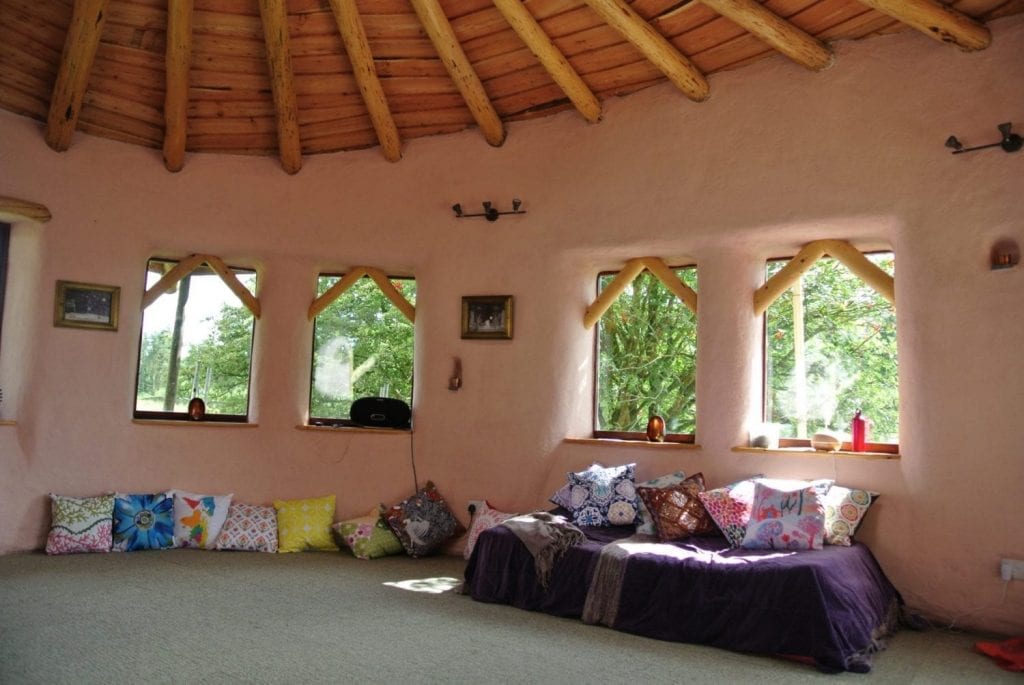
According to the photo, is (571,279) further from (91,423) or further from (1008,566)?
(91,423)

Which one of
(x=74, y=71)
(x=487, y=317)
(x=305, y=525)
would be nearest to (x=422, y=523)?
(x=305, y=525)

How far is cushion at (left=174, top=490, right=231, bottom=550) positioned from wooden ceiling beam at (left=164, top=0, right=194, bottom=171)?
2.48 metres

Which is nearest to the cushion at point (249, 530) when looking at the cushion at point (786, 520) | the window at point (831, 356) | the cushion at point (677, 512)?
the cushion at point (677, 512)

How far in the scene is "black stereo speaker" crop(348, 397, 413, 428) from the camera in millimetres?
5984

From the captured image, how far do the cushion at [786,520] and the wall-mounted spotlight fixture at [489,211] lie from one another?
2.62m

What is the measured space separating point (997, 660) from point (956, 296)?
179cm

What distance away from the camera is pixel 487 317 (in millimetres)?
5789

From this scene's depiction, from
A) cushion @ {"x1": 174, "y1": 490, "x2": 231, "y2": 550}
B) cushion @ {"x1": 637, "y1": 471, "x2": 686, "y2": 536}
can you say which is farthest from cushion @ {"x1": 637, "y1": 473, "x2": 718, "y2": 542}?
cushion @ {"x1": 174, "y1": 490, "x2": 231, "y2": 550}

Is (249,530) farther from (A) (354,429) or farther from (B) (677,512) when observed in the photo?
(B) (677,512)

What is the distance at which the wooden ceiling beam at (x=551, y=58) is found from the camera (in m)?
4.78

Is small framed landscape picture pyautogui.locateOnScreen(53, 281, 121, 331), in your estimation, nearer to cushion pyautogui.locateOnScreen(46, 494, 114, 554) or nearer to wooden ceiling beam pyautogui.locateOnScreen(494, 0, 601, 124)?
cushion pyautogui.locateOnScreen(46, 494, 114, 554)

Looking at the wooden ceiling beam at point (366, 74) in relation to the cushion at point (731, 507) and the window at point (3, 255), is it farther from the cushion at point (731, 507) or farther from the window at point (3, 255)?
the cushion at point (731, 507)

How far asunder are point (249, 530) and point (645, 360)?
3037mm

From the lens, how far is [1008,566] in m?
3.92
